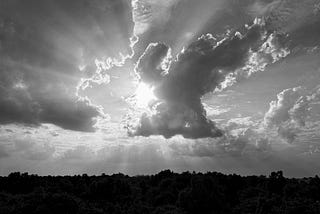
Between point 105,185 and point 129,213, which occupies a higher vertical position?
point 105,185

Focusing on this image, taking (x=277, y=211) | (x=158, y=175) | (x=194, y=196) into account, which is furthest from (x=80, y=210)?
(x=158, y=175)

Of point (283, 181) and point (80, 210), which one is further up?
point (283, 181)

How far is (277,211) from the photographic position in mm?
48594

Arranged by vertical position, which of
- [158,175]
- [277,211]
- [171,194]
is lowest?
[277,211]

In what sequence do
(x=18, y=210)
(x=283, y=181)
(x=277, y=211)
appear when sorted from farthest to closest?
(x=283, y=181)
(x=277, y=211)
(x=18, y=210)

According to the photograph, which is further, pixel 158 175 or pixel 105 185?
pixel 158 175

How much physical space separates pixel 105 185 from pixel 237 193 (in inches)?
1222

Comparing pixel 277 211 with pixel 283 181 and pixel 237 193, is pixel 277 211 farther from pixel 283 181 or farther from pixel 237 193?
pixel 283 181

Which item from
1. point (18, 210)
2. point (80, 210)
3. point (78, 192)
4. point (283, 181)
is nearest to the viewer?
point (18, 210)

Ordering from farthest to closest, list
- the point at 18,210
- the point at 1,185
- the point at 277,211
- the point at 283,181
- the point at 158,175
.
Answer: the point at 158,175 → the point at 283,181 → the point at 1,185 → the point at 277,211 → the point at 18,210

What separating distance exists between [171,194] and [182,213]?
655 inches

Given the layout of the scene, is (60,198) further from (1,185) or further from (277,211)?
(1,185)

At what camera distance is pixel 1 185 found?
7788 centimetres

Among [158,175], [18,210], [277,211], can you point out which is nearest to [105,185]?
[18,210]
